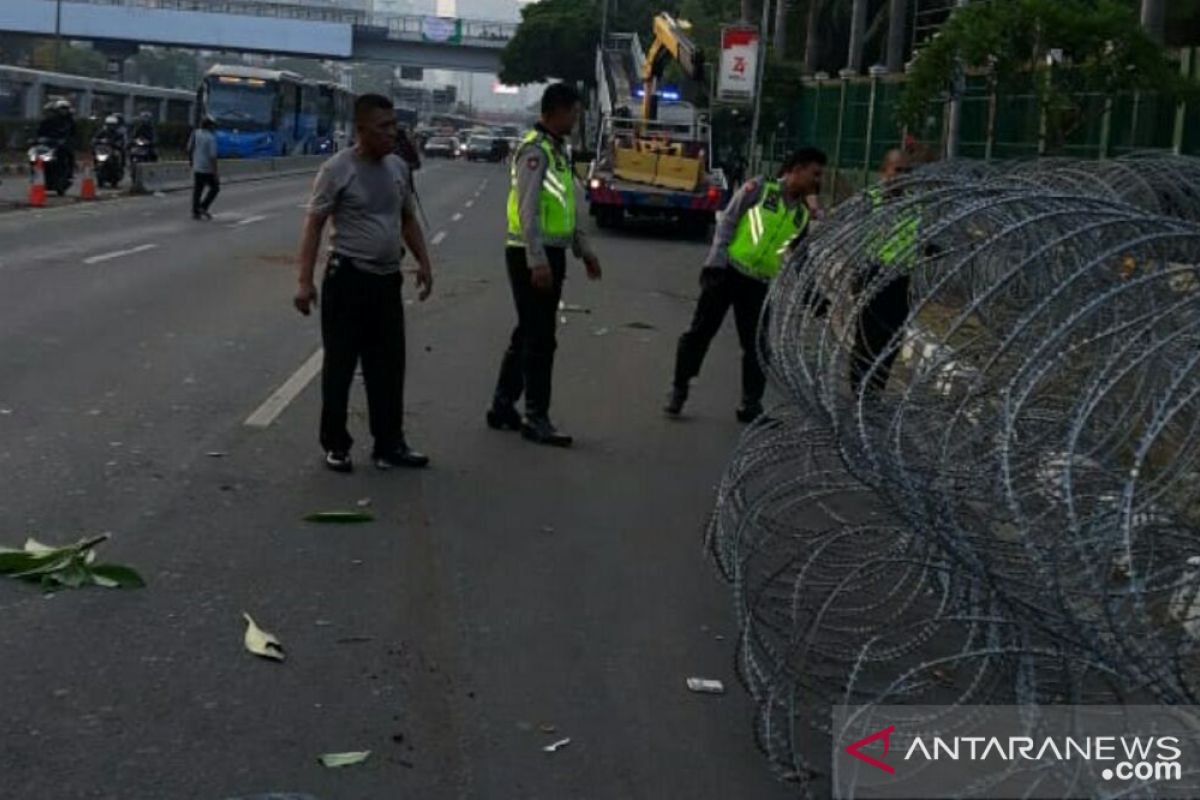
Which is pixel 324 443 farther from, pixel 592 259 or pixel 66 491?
pixel 592 259

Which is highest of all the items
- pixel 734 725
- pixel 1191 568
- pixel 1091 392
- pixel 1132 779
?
pixel 1091 392

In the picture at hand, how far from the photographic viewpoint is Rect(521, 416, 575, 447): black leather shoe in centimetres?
1008

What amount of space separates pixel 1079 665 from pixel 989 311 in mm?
1683

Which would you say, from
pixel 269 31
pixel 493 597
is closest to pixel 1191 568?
pixel 493 597

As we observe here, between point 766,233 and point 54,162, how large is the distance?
24.1m

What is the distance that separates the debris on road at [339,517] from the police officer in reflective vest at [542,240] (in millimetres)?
2002

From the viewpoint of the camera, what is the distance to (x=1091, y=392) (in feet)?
14.1

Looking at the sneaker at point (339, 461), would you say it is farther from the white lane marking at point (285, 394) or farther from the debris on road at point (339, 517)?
the white lane marking at point (285, 394)

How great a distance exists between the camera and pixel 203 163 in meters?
27.6

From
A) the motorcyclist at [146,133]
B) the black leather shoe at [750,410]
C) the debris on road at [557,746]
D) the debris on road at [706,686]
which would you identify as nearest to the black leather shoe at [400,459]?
the black leather shoe at [750,410]

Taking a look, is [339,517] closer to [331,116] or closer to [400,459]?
[400,459]

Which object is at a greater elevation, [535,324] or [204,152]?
[204,152]

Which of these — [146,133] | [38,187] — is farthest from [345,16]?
[38,187]

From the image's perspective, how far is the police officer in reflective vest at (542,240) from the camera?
952 centimetres
